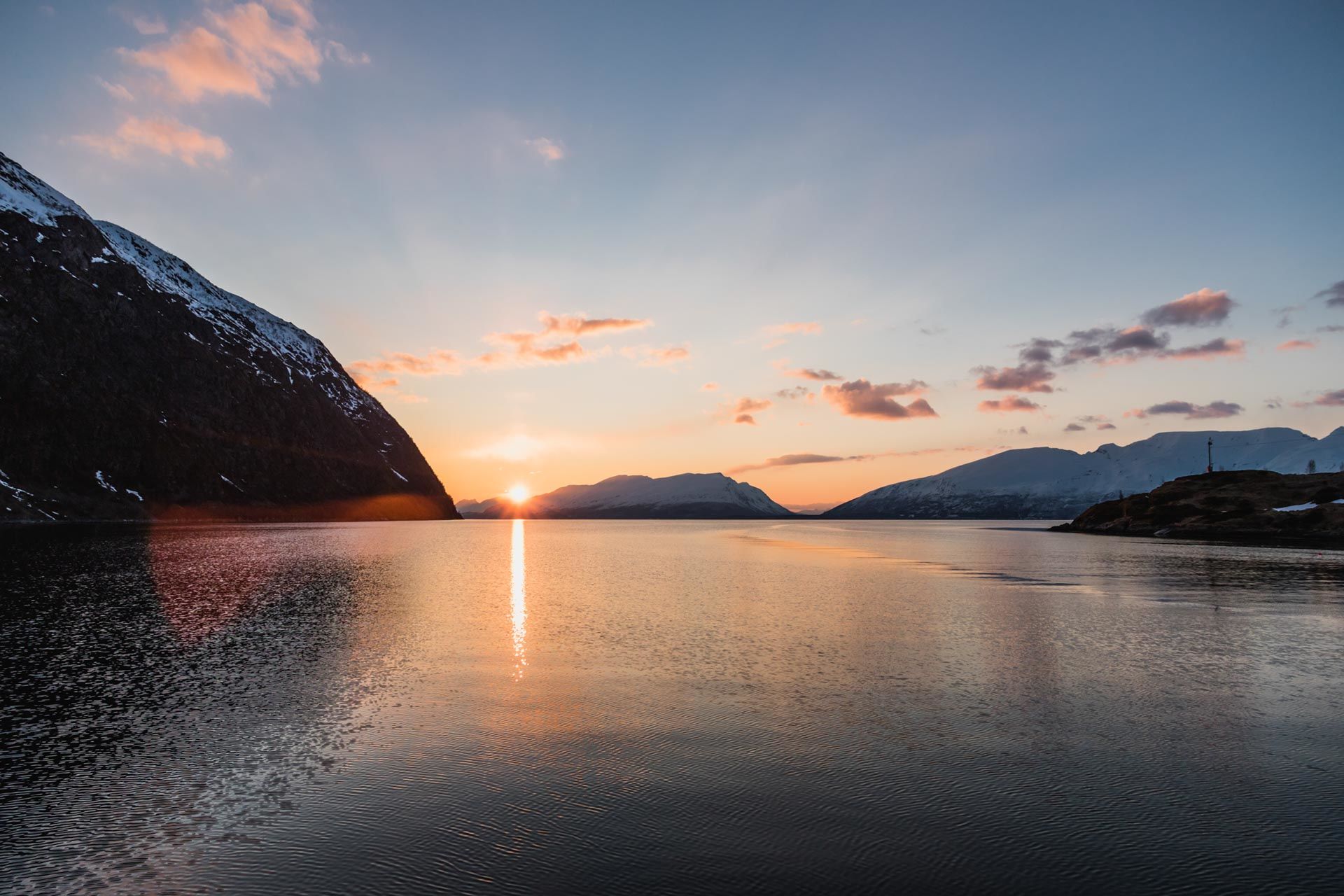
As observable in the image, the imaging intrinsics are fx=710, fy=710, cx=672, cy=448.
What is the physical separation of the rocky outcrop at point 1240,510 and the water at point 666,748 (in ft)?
330

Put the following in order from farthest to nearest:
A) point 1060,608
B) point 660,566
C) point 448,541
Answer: point 448,541 < point 660,566 < point 1060,608

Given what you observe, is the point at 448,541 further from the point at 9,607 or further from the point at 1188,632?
the point at 1188,632

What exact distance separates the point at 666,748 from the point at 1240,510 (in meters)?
155

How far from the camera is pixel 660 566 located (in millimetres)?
68062

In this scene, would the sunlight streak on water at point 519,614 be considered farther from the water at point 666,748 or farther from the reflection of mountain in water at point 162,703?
the reflection of mountain in water at point 162,703

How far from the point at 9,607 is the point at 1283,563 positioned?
8960 cm

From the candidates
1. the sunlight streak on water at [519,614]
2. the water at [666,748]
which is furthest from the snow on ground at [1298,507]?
the sunlight streak on water at [519,614]

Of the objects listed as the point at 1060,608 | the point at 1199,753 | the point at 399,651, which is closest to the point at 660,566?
the point at 1060,608

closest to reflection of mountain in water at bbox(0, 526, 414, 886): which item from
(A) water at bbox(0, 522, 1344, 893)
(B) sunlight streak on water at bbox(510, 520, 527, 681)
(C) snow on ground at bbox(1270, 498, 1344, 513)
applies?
(A) water at bbox(0, 522, 1344, 893)

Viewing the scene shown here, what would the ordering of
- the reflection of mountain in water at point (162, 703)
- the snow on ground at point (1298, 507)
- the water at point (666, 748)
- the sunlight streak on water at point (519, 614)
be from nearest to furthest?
the water at point (666, 748)
the reflection of mountain in water at point (162, 703)
the sunlight streak on water at point (519, 614)
the snow on ground at point (1298, 507)

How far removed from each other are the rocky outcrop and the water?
100617 mm

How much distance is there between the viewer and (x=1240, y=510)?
426 feet

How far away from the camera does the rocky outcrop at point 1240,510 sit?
113 metres

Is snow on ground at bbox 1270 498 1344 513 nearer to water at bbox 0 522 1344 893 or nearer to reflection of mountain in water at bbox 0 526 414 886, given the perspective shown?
water at bbox 0 522 1344 893
